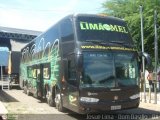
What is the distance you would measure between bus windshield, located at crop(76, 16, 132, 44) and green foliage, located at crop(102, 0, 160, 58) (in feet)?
44.7

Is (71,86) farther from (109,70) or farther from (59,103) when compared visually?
(59,103)

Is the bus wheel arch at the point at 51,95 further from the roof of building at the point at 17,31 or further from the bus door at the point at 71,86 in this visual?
the roof of building at the point at 17,31

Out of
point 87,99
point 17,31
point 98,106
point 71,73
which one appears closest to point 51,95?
point 71,73

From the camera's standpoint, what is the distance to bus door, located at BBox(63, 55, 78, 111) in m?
14.5

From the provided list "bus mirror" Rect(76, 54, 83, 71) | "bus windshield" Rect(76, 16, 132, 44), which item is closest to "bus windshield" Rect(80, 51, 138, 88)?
"bus mirror" Rect(76, 54, 83, 71)

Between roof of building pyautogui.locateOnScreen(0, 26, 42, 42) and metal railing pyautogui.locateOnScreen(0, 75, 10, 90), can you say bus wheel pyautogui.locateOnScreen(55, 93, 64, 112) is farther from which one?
roof of building pyautogui.locateOnScreen(0, 26, 42, 42)

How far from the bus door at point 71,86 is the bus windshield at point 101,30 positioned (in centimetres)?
98

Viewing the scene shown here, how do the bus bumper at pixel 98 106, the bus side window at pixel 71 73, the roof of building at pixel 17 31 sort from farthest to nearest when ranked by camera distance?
the roof of building at pixel 17 31 → the bus side window at pixel 71 73 → the bus bumper at pixel 98 106

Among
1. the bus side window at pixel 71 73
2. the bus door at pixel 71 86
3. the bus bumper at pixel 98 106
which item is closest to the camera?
the bus bumper at pixel 98 106

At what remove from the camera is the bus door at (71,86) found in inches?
572

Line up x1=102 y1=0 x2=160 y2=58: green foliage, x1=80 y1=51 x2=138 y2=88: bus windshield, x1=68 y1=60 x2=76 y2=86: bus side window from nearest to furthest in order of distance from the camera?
x1=80 y1=51 x2=138 y2=88: bus windshield
x1=68 y1=60 x2=76 y2=86: bus side window
x1=102 y1=0 x2=160 y2=58: green foliage

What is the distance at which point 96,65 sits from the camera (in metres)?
14.3

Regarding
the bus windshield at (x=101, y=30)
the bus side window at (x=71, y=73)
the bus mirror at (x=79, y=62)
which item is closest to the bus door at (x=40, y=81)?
the bus side window at (x=71, y=73)

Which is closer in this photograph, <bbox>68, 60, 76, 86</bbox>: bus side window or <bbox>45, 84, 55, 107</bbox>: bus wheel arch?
<bbox>68, 60, 76, 86</bbox>: bus side window
